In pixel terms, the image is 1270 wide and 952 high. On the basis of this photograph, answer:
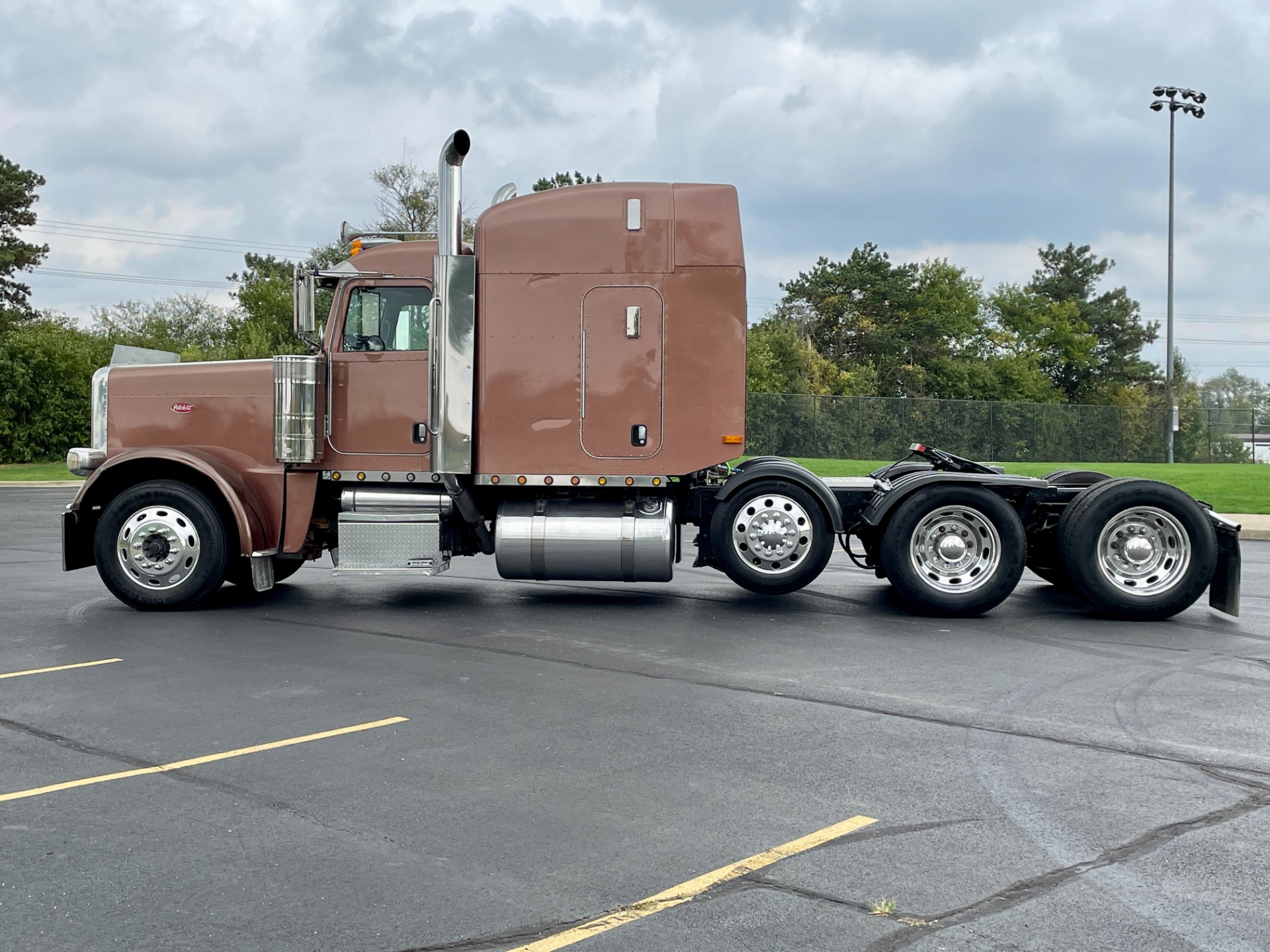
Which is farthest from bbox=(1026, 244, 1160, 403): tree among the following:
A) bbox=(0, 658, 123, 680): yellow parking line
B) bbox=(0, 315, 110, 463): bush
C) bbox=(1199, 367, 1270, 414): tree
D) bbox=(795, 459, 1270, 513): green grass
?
bbox=(0, 658, 123, 680): yellow parking line

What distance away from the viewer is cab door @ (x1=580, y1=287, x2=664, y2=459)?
32.3 feet

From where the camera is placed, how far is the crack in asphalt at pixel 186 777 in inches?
180

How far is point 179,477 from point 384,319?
2.24 metres

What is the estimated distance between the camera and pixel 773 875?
4.11 metres

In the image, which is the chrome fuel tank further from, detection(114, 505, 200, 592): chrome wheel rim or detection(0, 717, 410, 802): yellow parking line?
detection(0, 717, 410, 802): yellow parking line

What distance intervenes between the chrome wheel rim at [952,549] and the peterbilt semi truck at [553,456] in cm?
2

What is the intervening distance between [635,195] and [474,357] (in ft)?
6.37

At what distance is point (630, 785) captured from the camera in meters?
5.16

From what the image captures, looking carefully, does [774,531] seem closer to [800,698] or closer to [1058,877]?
[800,698]

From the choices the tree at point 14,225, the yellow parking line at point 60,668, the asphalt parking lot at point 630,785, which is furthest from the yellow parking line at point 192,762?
the tree at point 14,225

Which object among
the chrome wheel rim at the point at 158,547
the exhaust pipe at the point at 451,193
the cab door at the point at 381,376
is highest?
the exhaust pipe at the point at 451,193

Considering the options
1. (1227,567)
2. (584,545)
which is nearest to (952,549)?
(1227,567)

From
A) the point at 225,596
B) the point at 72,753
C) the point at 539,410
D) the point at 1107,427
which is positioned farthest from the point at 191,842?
the point at 1107,427

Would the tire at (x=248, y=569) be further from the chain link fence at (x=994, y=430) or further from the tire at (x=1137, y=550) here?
the chain link fence at (x=994, y=430)
